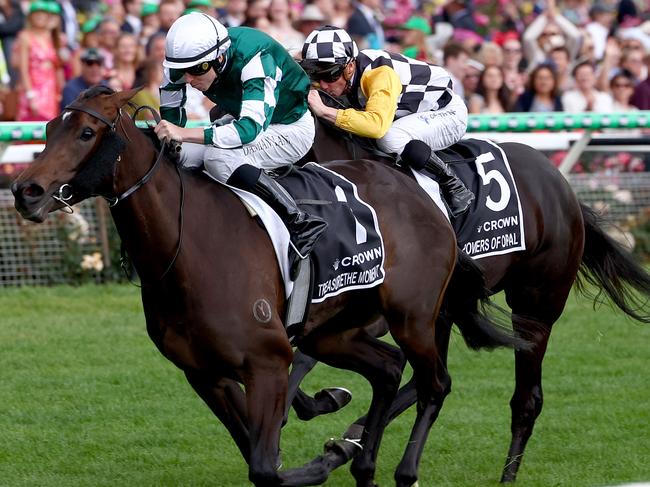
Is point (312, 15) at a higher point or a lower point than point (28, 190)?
lower

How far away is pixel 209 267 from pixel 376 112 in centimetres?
138

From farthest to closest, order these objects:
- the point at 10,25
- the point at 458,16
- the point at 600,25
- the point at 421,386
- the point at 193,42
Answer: the point at 458,16
the point at 600,25
the point at 10,25
the point at 421,386
the point at 193,42

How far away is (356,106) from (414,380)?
4.28ft

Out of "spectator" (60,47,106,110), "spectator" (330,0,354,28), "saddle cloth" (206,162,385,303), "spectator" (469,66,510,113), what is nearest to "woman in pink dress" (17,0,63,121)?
"spectator" (60,47,106,110)

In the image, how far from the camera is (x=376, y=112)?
5.90 m

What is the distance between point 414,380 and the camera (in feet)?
19.4

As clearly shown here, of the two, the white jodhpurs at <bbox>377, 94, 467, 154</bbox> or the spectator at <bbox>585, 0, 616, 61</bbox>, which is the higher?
the white jodhpurs at <bbox>377, 94, 467, 154</bbox>

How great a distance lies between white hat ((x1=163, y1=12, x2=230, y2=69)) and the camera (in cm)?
491

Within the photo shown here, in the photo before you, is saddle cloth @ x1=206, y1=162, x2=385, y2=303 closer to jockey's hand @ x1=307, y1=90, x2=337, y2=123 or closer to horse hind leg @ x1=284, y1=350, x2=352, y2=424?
jockey's hand @ x1=307, y1=90, x2=337, y2=123

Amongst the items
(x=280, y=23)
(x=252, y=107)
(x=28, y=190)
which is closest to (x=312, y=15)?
(x=280, y=23)

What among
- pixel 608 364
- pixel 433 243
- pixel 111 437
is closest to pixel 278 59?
pixel 433 243

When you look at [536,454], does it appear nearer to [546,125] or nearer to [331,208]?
[331,208]

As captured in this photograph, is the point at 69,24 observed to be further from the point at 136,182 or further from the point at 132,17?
the point at 136,182

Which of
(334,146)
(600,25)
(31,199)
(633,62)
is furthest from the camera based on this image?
(600,25)
